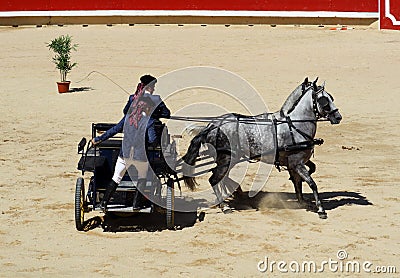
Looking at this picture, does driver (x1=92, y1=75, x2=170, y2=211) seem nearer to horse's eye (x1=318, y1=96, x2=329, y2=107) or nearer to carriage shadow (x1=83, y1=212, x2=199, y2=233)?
carriage shadow (x1=83, y1=212, x2=199, y2=233)

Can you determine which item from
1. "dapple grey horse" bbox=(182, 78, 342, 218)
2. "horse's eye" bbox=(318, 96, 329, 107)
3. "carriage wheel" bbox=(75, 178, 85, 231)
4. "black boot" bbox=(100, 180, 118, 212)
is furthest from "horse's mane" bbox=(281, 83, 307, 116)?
"carriage wheel" bbox=(75, 178, 85, 231)

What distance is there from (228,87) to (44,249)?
9591mm

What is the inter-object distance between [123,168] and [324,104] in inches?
90.1

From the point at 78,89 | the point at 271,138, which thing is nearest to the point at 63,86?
the point at 78,89

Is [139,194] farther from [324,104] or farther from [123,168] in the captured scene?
[324,104]

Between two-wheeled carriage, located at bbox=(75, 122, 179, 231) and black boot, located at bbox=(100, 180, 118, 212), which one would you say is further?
two-wheeled carriage, located at bbox=(75, 122, 179, 231)

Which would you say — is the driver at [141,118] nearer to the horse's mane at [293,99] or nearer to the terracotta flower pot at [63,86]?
the horse's mane at [293,99]

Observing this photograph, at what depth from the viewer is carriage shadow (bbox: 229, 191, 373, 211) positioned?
9.36 m

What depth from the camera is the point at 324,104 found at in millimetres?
8789

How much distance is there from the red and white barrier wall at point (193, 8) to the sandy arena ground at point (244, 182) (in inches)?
22.5

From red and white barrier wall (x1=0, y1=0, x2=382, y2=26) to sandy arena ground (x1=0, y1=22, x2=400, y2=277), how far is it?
572 millimetres

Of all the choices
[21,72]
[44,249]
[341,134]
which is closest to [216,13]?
[21,72]

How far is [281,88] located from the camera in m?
17.1

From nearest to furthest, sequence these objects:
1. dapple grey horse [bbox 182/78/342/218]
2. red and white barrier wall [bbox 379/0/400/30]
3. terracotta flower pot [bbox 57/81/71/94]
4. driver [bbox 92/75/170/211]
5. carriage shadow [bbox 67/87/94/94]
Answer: driver [bbox 92/75/170/211] < dapple grey horse [bbox 182/78/342/218] < terracotta flower pot [bbox 57/81/71/94] < carriage shadow [bbox 67/87/94/94] < red and white barrier wall [bbox 379/0/400/30]
